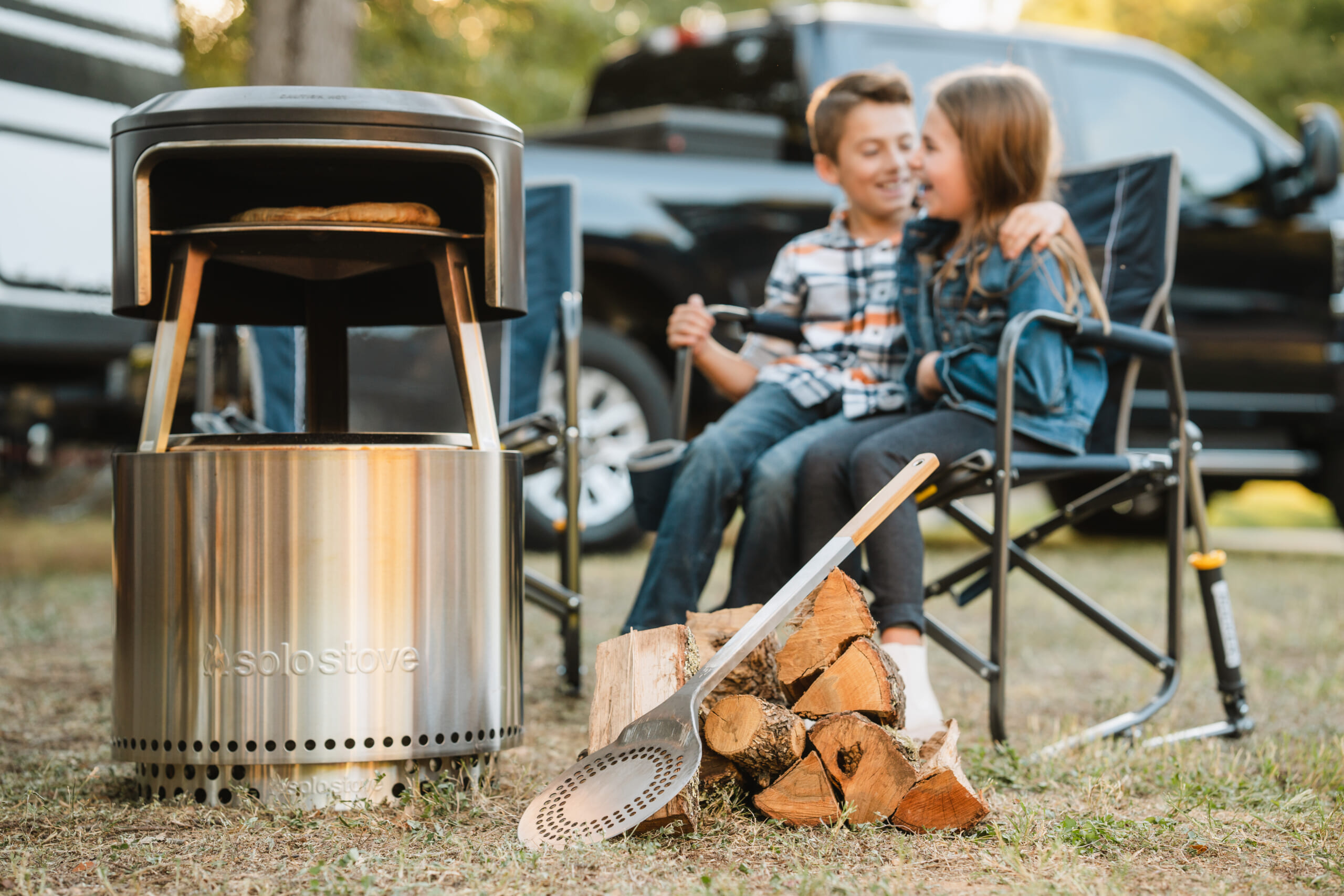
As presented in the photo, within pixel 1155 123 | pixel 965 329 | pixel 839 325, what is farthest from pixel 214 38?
pixel 965 329

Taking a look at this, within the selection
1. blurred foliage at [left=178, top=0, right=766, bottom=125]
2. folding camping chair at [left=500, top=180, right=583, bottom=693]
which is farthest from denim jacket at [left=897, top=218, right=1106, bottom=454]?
blurred foliage at [left=178, top=0, right=766, bottom=125]

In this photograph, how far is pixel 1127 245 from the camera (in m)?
2.79

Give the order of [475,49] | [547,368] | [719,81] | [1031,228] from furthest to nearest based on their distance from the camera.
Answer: [475,49] → [719,81] → [547,368] → [1031,228]

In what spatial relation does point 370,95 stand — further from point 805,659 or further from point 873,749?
point 873,749

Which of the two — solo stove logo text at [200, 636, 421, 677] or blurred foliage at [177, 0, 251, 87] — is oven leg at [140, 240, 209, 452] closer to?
solo stove logo text at [200, 636, 421, 677]

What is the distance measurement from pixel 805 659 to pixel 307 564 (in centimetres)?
73

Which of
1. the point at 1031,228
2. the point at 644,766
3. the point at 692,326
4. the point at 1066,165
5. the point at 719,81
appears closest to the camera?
the point at 644,766

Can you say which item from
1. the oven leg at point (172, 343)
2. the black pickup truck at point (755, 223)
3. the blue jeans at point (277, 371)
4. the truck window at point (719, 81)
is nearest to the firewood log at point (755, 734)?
the oven leg at point (172, 343)

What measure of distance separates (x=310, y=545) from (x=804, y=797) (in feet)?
2.54

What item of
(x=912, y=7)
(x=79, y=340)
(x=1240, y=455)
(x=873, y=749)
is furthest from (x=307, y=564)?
(x=912, y=7)

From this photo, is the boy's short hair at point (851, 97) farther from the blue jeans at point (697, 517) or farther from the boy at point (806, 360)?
the blue jeans at point (697, 517)

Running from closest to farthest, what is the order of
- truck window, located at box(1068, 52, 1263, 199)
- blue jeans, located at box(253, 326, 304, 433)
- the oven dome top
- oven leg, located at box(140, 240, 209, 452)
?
the oven dome top
oven leg, located at box(140, 240, 209, 452)
blue jeans, located at box(253, 326, 304, 433)
truck window, located at box(1068, 52, 1263, 199)

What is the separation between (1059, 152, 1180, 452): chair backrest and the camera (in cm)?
271

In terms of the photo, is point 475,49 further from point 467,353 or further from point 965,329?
point 467,353
